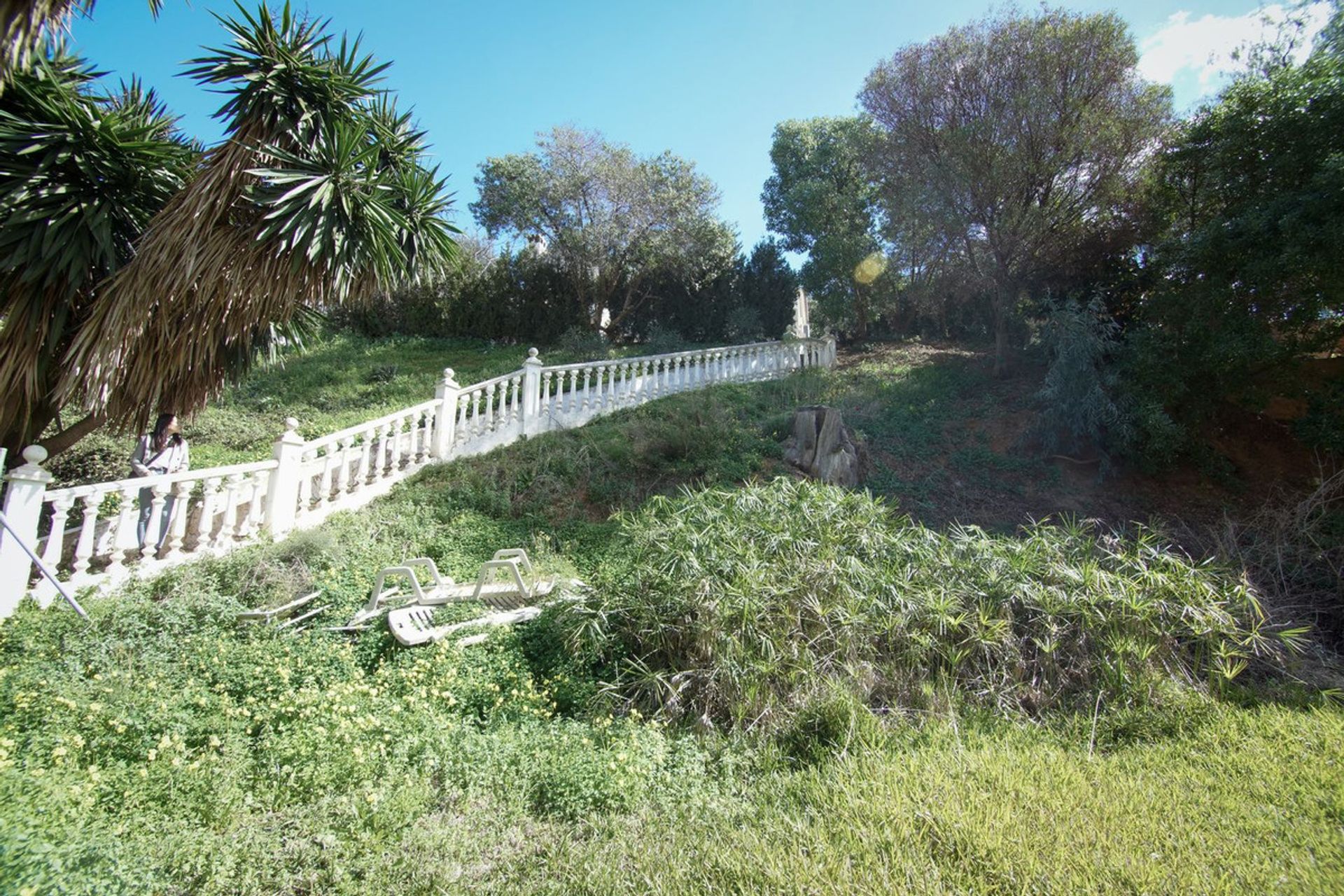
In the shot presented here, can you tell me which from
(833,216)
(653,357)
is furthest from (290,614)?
(833,216)

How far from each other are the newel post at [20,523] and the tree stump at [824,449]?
727 centimetres

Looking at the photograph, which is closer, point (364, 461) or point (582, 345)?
point (364, 461)

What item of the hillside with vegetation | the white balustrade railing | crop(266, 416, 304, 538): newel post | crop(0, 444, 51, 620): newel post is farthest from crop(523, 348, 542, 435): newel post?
crop(0, 444, 51, 620): newel post

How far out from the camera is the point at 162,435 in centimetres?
588

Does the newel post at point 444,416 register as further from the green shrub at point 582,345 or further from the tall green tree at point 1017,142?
the tall green tree at point 1017,142

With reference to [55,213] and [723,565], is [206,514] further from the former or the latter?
[723,565]

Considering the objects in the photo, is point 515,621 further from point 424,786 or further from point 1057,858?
point 1057,858

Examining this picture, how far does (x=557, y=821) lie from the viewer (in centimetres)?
283

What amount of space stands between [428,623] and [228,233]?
3.79 m

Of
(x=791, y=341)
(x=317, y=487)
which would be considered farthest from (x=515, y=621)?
(x=791, y=341)

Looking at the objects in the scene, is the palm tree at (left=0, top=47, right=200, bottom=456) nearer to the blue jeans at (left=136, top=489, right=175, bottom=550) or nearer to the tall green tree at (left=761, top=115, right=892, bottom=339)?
the blue jeans at (left=136, top=489, right=175, bottom=550)

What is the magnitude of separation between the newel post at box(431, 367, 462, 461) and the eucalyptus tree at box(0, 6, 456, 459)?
220cm

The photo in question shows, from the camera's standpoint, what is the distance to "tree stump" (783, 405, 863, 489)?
8156 mm

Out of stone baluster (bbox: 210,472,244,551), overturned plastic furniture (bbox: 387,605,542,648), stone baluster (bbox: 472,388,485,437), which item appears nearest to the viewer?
overturned plastic furniture (bbox: 387,605,542,648)
